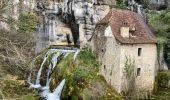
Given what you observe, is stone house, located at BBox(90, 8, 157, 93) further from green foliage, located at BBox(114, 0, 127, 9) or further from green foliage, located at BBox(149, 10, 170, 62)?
green foliage, located at BBox(114, 0, 127, 9)

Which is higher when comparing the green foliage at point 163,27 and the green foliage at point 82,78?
the green foliage at point 163,27

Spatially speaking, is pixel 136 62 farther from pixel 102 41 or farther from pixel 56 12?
pixel 56 12

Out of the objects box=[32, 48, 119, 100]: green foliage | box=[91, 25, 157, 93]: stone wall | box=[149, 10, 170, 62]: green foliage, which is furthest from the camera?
box=[149, 10, 170, 62]: green foliage

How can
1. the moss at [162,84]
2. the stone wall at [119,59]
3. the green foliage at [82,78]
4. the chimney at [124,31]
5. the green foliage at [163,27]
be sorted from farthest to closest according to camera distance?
the green foliage at [163,27] < the moss at [162,84] < the chimney at [124,31] < the stone wall at [119,59] < the green foliage at [82,78]

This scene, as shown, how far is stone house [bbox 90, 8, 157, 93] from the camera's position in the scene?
25.5 meters

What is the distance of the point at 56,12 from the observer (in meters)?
39.3

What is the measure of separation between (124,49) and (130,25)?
2.11m

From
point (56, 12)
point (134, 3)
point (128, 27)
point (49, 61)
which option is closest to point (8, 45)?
point (128, 27)

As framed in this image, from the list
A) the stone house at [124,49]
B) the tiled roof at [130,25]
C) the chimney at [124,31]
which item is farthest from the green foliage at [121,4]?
the chimney at [124,31]

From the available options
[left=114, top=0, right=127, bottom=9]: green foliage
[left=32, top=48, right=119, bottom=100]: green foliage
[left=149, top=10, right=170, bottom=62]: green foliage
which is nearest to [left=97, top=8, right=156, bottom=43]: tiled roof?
[left=149, top=10, right=170, bottom=62]: green foliage

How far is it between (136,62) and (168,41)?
14.5 feet

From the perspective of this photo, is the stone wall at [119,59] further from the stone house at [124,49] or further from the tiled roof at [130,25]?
the tiled roof at [130,25]

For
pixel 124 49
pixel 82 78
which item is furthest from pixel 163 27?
pixel 82 78

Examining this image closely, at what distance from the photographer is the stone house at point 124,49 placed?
25.5 m
